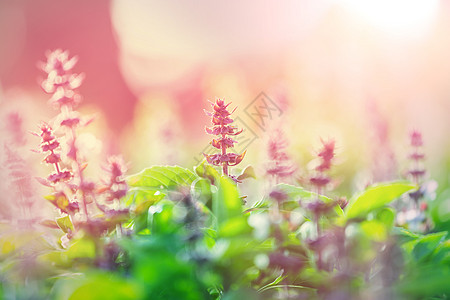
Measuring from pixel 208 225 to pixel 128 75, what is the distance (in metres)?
7.51

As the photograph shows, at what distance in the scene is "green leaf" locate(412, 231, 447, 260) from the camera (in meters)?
0.98

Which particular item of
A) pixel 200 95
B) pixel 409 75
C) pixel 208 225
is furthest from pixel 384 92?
pixel 208 225

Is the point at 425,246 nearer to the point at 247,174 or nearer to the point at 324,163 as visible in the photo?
the point at 324,163

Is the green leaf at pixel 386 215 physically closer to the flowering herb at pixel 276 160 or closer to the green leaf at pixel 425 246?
the green leaf at pixel 425 246

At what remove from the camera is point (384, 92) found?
6.03 m

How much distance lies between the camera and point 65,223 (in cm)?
105

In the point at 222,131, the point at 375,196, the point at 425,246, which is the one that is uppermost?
the point at 222,131

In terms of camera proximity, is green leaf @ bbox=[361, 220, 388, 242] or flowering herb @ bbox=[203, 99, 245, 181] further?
flowering herb @ bbox=[203, 99, 245, 181]

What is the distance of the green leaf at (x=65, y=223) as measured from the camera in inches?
40.8

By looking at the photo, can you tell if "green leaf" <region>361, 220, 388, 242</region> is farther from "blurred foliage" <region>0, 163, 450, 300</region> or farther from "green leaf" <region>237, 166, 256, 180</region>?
"green leaf" <region>237, 166, 256, 180</region>

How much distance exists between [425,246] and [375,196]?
0.19 meters

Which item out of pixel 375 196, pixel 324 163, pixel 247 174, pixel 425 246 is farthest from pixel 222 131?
pixel 425 246

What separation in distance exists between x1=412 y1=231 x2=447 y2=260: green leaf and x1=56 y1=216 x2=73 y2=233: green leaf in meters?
0.70

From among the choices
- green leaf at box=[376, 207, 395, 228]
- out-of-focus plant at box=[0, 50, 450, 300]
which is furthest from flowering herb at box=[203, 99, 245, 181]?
green leaf at box=[376, 207, 395, 228]
